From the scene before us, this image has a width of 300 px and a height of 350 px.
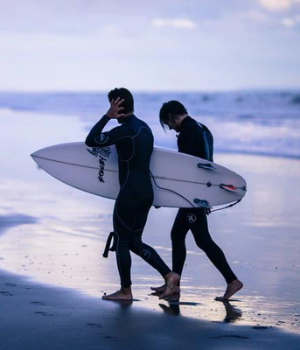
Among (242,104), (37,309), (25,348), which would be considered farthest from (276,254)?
(242,104)

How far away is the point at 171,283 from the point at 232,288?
0.44 m

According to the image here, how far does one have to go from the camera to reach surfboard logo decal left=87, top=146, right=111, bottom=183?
302 inches

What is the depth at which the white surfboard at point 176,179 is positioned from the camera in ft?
25.3

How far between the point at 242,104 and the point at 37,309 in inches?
1907

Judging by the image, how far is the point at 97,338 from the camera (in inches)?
227

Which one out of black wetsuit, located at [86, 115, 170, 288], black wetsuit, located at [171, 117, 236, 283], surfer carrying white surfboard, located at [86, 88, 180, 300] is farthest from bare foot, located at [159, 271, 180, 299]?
black wetsuit, located at [171, 117, 236, 283]

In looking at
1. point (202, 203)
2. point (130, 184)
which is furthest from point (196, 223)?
point (130, 184)

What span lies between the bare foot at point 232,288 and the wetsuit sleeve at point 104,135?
4.35 feet

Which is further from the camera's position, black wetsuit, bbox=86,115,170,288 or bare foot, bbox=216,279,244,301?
bare foot, bbox=216,279,244,301

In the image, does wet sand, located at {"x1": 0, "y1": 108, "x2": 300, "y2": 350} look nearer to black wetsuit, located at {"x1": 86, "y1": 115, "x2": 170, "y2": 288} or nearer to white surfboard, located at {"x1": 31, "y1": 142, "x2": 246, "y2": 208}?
black wetsuit, located at {"x1": 86, "y1": 115, "x2": 170, "y2": 288}

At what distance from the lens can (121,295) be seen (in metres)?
6.99

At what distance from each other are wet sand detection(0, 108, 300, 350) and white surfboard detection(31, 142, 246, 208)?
64 cm

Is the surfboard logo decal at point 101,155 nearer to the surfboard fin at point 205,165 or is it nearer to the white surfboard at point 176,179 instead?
the white surfboard at point 176,179

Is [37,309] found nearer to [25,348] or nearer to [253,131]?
[25,348]
